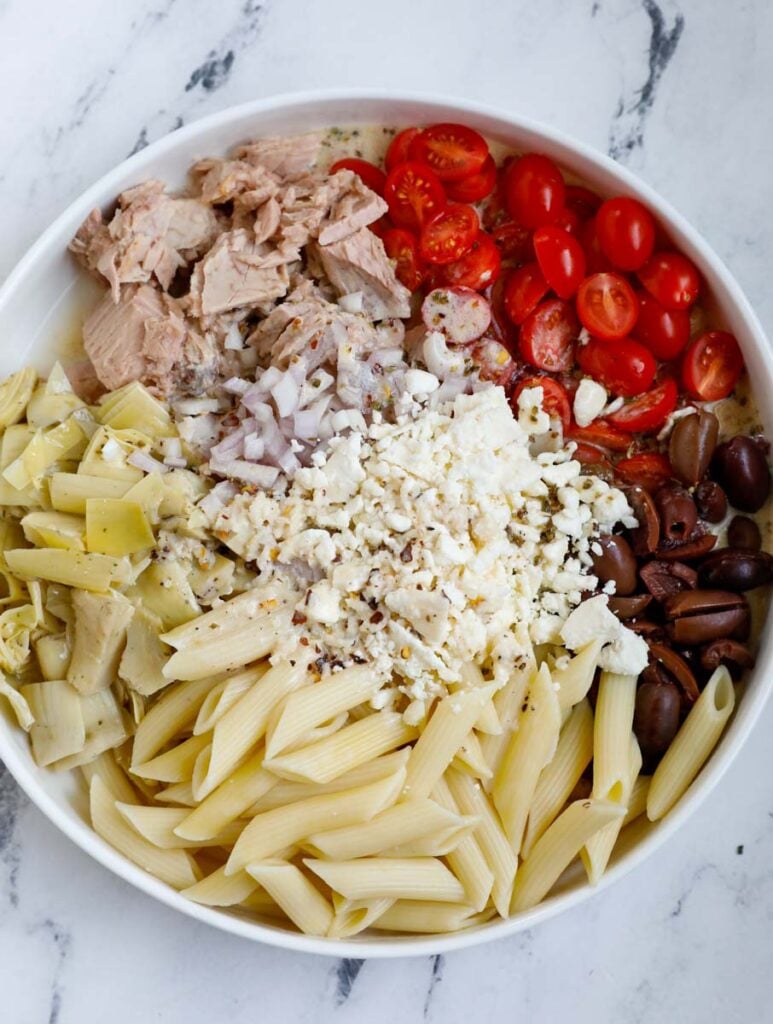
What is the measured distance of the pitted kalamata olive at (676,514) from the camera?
2312 millimetres

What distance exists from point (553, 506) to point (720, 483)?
40 centimetres

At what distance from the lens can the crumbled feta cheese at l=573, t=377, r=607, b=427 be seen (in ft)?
8.03

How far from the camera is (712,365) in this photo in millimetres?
2451

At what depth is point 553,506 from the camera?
2.38 m

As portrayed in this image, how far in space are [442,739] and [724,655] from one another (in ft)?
2.21

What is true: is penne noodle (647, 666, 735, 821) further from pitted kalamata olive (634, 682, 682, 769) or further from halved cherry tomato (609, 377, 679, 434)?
halved cherry tomato (609, 377, 679, 434)

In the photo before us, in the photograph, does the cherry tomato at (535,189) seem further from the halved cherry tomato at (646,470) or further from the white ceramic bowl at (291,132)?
the halved cherry tomato at (646,470)

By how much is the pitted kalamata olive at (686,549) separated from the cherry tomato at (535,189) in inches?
32.7

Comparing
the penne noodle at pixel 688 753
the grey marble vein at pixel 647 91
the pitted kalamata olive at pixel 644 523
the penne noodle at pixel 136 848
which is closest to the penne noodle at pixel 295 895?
the penne noodle at pixel 136 848

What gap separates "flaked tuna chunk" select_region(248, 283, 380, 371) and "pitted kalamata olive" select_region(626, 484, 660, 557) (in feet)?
2.32

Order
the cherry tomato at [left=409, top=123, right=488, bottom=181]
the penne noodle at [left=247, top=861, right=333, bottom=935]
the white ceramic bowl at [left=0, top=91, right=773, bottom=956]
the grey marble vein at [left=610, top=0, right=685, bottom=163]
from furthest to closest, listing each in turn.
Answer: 1. the grey marble vein at [left=610, top=0, right=685, bottom=163]
2. the cherry tomato at [left=409, top=123, right=488, bottom=181]
3. the white ceramic bowl at [left=0, top=91, right=773, bottom=956]
4. the penne noodle at [left=247, top=861, right=333, bottom=935]

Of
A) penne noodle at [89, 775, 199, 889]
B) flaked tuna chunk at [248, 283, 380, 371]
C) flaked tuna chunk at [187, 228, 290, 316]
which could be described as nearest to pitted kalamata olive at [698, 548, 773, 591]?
flaked tuna chunk at [248, 283, 380, 371]

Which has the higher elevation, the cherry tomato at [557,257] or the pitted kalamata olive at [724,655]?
the cherry tomato at [557,257]

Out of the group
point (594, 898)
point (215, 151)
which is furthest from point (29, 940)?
point (215, 151)
